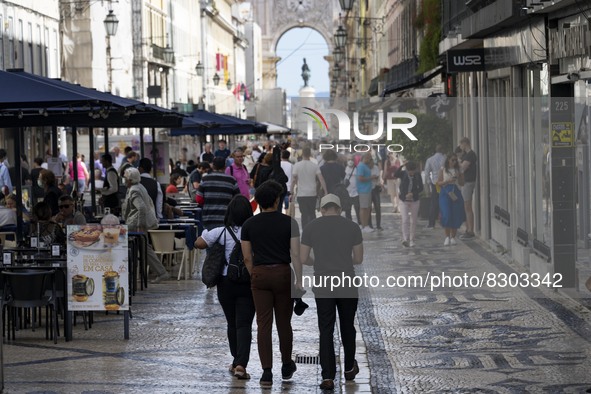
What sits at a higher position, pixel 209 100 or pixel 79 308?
pixel 209 100

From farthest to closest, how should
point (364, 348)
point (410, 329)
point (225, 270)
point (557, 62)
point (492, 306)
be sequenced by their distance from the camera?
point (557, 62) → point (492, 306) → point (410, 329) → point (364, 348) → point (225, 270)

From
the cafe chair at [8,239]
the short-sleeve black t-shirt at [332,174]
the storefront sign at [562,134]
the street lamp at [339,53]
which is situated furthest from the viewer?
the street lamp at [339,53]

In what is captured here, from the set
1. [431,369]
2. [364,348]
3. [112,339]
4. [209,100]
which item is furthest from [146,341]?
[209,100]

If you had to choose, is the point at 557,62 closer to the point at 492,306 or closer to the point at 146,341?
the point at 492,306

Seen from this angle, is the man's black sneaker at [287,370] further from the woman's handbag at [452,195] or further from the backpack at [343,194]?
the woman's handbag at [452,195]

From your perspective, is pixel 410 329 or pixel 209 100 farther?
pixel 209 100

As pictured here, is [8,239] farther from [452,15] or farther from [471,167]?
[452,15]

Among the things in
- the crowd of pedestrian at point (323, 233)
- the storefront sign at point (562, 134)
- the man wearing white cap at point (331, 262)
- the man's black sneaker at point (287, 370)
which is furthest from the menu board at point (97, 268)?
the storefront sign at point (562, 134)

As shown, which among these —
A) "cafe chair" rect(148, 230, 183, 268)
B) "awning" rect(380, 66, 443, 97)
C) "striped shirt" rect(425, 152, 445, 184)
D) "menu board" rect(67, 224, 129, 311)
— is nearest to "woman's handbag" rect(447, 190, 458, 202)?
"striped shirt" rect(425, 152, 445, 184)

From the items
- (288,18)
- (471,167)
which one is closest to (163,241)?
(471,167)

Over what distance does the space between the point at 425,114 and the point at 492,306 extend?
11.7 ft

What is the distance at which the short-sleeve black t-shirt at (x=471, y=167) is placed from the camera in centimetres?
1256

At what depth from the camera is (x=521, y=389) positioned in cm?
1009

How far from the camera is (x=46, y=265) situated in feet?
42.4
